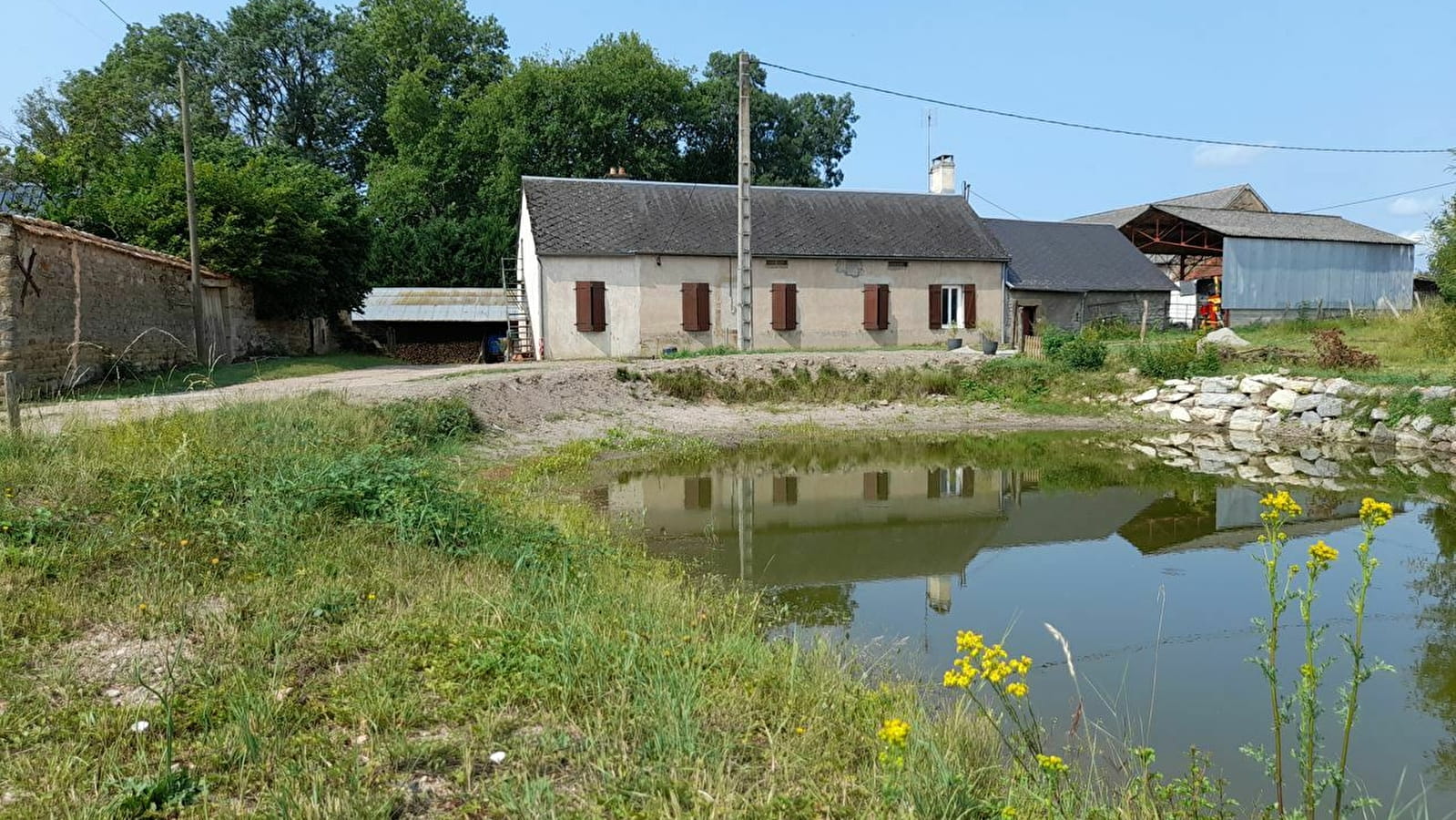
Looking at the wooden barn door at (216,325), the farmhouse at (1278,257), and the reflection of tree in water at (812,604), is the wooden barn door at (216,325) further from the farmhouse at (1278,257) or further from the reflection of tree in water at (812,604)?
the farmhouse at (1278,257)

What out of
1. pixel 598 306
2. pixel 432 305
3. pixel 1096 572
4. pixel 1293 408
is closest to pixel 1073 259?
pixel 1293 408

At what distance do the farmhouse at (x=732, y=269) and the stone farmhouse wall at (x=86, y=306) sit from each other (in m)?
8.00

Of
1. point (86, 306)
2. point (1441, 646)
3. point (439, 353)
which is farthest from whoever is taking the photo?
point (439, 353)

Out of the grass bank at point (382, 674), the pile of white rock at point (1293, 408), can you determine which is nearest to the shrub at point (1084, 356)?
the pile of white rock at point (1293, 408)

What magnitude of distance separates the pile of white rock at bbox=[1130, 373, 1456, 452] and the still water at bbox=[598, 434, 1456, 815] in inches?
102

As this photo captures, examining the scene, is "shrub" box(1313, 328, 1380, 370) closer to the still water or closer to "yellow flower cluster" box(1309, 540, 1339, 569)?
the still water

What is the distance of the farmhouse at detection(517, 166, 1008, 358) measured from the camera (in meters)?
23.2

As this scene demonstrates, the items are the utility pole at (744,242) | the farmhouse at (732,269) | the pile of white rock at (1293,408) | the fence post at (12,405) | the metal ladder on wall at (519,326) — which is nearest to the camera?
the fence post at (12,405)

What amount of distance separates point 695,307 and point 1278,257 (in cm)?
2076

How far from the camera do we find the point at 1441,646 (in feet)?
17.8

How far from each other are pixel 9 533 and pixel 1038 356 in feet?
61.7

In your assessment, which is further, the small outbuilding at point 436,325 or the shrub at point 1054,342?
the small outbuilding at point 436,325

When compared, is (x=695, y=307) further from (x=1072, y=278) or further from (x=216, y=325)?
(x=1072, y=278)

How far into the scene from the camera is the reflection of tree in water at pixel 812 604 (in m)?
5.86
